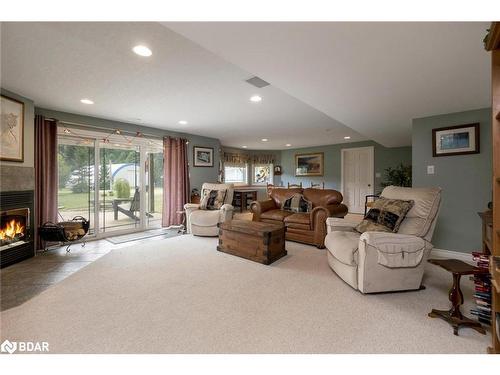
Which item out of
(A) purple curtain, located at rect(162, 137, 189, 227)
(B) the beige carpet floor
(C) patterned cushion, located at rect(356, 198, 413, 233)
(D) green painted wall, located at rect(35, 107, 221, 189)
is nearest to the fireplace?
(B) the beige carpet floor

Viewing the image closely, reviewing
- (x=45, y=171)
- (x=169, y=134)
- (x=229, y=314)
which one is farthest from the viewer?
(x=169, y=134)

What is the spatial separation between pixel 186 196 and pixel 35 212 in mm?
2629

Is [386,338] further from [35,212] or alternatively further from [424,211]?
[35,212]

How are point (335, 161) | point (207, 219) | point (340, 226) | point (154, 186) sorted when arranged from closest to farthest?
point (340, 226) → point (207, 219) → point (154, 186) → point (335, 161)

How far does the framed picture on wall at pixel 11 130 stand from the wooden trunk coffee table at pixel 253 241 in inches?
114

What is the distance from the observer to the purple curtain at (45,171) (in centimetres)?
343

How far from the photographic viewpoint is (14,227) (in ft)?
9.87

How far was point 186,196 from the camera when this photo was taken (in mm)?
5375

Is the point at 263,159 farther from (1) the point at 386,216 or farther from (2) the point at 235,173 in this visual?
(1) the point at 386,216

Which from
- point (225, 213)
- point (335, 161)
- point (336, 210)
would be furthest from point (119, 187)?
point (335, 161)

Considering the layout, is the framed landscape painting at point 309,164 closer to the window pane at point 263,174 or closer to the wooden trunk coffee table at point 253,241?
the window pane at point 263,174

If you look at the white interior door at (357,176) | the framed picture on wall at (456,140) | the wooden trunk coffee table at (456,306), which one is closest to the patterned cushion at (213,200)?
the wooden trunk coffee table at (456,306)

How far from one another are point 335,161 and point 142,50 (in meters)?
6.80
